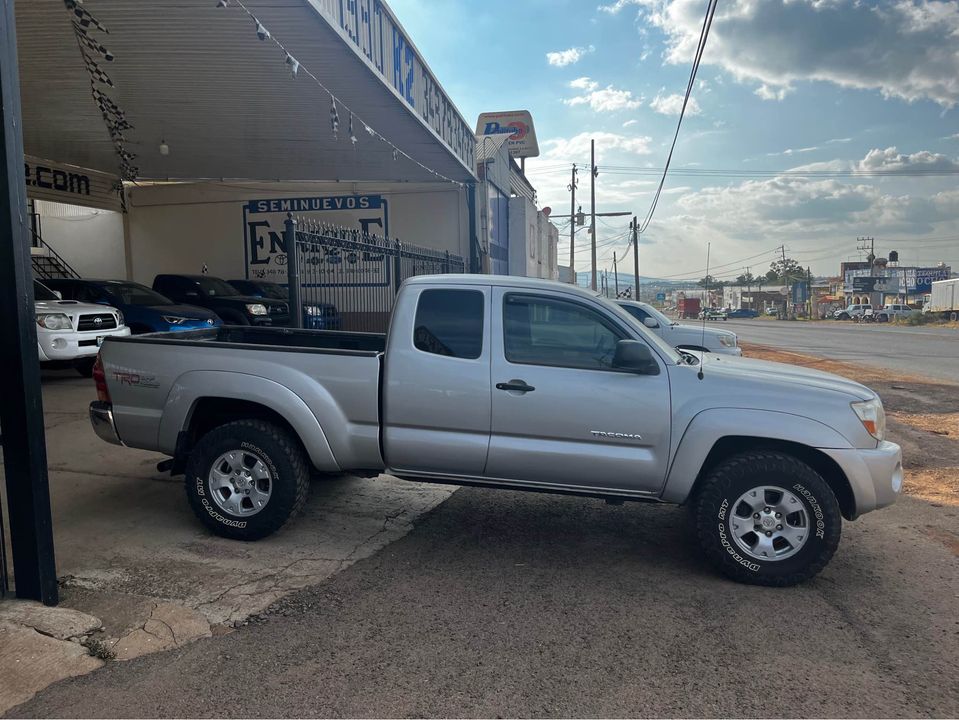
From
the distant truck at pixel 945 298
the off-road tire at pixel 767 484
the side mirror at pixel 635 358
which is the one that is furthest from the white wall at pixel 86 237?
the distant truck at pixel 945 298

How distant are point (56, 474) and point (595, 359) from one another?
5.23 metres

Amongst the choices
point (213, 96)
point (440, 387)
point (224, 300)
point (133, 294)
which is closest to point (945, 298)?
point (224, 300)

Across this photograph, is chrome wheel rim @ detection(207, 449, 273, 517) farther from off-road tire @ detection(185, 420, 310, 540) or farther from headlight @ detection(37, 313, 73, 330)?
headlight @ detection(37, 313, 73, 330)

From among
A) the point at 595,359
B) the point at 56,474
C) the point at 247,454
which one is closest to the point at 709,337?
the point at 595,359

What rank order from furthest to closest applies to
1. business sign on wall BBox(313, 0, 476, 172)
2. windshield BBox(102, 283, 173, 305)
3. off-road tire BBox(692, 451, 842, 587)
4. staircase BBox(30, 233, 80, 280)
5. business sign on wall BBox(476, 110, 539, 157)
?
1. business sign on wall BBox(476, 110, 539, 157)
2. staircase BBox(30, 233, 80, 280)
3. windshield BBox(102, 283, 173, 305)
4. business sign on wall BBox(313, 0, 476, 172)
5. off-road tire BBox(692, 451, 842, 587)

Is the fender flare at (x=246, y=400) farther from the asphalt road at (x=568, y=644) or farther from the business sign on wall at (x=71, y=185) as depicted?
the business sign on wall at (x=71, y=185)

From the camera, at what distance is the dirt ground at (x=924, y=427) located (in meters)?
6.43

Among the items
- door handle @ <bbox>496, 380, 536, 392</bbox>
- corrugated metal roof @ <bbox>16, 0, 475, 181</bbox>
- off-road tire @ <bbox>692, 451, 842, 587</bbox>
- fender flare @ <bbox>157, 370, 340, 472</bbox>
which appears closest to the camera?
off-road tire @ <bbox>692, 451, 842, 587</bbox>

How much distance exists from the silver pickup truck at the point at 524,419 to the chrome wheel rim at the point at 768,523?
1cm

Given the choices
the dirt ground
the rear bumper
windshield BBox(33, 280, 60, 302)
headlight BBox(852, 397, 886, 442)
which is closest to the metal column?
the rear bumper

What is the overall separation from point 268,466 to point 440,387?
1.34m

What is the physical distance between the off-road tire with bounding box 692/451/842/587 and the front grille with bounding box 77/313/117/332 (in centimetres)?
1010

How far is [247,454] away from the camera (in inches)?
187

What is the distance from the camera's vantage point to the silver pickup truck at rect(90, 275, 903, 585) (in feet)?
13.7
